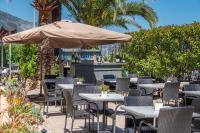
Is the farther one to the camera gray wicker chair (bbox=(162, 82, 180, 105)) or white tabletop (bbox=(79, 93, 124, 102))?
gray wicker chair (bbox=(162, 82, 180, 105))

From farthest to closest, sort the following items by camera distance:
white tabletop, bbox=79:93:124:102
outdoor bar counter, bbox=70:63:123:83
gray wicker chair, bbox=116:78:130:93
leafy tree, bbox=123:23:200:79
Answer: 1. outdoor bar counter, bbox=70:63:123:83
2. leafy tree, bbox=123:23:200:79
3. gray wicker chair, bbox=116:78:130:93
4. white tabletop, bbox=79:93:124:102

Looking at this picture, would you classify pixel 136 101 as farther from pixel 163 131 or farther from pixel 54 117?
pixel 54 117

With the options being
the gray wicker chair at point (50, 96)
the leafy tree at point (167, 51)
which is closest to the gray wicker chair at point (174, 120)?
the gray wicker chair at point (50, 96)

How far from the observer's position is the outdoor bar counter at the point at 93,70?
61.2 feet

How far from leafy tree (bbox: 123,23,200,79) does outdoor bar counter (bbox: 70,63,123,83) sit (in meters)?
1.11

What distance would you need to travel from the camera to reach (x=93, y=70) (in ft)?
62.2

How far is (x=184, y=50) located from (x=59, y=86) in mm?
5452

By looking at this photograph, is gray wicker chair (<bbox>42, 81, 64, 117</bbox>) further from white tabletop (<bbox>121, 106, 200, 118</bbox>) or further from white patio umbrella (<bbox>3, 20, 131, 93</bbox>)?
white tabletop (<bbox>121, 106, 200, 118</bbox>)

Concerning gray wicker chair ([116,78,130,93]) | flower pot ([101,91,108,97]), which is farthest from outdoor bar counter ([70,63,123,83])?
flower pot ([101,91,108,97])

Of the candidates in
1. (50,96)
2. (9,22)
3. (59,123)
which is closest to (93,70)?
(50,96)

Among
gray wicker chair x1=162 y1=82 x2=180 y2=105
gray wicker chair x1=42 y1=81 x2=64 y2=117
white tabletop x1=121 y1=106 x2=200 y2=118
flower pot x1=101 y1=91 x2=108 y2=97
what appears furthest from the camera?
gray wicker chair x1=42 y1=81 x2=64 y2=117

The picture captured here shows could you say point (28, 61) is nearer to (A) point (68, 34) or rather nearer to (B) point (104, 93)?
(A) point (68, 34)

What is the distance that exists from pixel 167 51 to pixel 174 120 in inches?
411

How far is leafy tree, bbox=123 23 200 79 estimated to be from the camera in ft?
49.6
